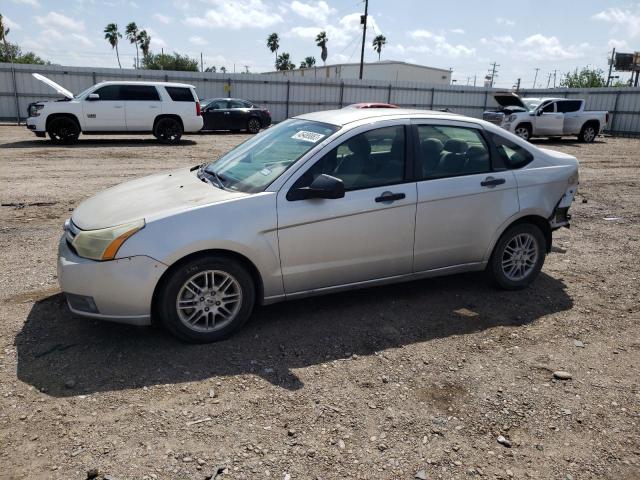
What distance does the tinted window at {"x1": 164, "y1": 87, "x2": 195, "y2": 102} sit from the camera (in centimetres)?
1677

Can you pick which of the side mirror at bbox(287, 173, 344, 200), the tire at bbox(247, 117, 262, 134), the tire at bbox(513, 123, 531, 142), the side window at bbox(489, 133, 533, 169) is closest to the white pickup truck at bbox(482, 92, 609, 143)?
the tire at bbox(513, 123, 531, 142)

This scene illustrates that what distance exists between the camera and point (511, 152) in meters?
4.84

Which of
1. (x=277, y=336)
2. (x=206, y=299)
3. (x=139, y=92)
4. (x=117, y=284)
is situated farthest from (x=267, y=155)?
(x=139, y=92)

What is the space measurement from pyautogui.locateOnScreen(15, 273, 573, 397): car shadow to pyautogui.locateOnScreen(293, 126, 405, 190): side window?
1.13 metres

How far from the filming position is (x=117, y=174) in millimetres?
10680

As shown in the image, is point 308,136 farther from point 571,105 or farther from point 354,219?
point 571,105

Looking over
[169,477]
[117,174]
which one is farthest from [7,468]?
[117,174]

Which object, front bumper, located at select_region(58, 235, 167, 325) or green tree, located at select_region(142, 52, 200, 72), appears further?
green tree, located at select_region(142, 52, 200, 72)

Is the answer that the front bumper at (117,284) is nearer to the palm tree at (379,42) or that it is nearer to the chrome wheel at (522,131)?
the chrome wheel at (522,131)

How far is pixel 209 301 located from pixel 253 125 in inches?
787

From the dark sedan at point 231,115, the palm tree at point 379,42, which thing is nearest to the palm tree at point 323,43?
the palm tree at point 379,42

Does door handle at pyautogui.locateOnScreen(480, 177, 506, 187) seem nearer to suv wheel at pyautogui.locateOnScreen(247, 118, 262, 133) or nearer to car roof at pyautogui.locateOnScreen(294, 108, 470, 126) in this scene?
car roof at pyautogui.locateOnScreen(294, 108, 470, 126)

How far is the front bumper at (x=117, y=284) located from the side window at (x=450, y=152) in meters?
2.30

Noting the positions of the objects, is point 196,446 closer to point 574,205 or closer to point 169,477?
point 169,477
